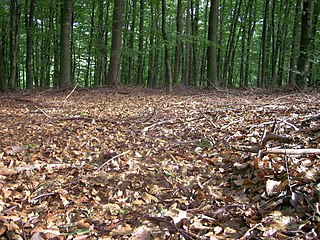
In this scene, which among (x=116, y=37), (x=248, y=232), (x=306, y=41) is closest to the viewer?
(x=248, y=232)

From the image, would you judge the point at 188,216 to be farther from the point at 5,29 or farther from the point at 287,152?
the point at 5,29

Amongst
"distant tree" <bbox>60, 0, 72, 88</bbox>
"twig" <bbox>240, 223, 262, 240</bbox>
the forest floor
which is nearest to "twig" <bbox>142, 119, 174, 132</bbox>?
the forest floor

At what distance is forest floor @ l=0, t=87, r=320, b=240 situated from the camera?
198cm

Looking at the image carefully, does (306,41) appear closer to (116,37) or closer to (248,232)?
(116,37)

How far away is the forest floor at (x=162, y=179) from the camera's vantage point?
1.98 meters

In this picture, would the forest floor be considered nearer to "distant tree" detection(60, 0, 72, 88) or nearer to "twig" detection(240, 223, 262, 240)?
"twig" detection(240, 223, 262, 240)

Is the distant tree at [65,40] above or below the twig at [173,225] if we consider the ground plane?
above

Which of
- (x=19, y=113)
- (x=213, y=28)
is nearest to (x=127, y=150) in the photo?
(x=19, y=113)

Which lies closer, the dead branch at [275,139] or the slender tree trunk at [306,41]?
the dead branch at [275,139]

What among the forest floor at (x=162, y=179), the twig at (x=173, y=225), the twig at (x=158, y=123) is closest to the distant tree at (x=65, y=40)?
the forest floor at (x=162, y=179)

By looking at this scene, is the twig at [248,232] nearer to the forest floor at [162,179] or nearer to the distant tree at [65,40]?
the forest floor at [162,179]

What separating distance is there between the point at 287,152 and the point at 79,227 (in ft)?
6.25

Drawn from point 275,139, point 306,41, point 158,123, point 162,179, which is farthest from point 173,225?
point 306,41

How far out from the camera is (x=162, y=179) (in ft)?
9.28
